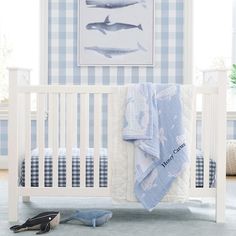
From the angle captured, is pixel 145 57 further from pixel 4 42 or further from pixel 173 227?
pixel 173 227

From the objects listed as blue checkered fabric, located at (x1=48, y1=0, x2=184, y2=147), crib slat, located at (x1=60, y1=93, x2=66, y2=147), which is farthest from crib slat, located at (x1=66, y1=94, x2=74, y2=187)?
blue checkered fabric, located at (x1=48, y1=0, x2=184, y2=147)

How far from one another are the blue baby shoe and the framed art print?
2345 mm

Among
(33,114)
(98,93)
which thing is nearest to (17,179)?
(98,93)

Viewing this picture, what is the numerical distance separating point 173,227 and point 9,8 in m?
3.23

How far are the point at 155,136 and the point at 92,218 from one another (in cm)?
51

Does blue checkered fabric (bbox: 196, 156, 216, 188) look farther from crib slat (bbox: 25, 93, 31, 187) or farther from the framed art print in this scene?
the framed art print

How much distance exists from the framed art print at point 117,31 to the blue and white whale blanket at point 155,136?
7.02ft

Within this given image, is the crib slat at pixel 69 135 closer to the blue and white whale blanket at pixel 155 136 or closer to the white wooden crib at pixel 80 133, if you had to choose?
the white wooden crib at pixel 80 133

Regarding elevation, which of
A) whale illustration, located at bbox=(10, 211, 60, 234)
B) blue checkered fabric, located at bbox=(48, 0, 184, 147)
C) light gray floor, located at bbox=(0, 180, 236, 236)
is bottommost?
light gray floor, located at bbox=(0, 180, 236, 236)

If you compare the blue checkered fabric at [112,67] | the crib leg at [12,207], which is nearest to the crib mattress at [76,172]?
the crib leg at [12,207]

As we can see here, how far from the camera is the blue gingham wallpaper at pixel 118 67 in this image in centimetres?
499

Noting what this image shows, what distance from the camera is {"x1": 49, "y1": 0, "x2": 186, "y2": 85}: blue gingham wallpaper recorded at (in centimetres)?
499

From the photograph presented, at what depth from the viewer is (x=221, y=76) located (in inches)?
113

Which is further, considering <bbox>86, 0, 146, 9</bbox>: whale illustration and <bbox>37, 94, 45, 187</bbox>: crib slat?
<bbox>86, 0, 146, 9</bbox>: whale illustration
